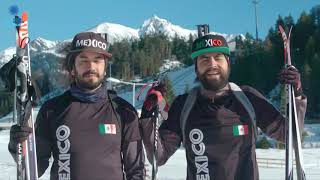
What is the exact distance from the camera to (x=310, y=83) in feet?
229

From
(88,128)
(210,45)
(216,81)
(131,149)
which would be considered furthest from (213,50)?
(88,128)

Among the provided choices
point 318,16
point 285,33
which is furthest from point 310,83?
point 285,33

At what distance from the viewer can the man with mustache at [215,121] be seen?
4535mm

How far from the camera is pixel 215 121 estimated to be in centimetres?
461

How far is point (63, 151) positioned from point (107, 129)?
0.46m

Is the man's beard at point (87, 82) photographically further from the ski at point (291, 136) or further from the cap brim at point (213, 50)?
the ski at point (291, 136)

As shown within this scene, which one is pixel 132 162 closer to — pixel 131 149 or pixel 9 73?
pixel 131 149

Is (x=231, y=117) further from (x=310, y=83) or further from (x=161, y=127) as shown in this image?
(x=310, y=83)

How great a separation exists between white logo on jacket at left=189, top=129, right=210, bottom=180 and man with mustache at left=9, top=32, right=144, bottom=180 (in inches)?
20.9

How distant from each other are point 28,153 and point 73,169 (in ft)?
1.45

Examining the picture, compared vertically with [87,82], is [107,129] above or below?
below

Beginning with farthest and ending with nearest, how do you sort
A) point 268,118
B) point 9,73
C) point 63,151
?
point 268,118, point 63,151, point 9,73

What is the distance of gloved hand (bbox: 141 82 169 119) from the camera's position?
15.5ft

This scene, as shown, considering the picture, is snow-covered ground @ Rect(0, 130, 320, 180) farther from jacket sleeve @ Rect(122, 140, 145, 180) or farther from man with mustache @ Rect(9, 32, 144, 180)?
jacket sleeve @ Rect(122, 140, 145, 180)
